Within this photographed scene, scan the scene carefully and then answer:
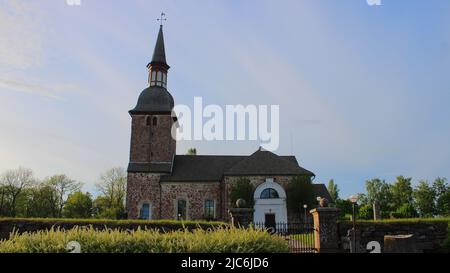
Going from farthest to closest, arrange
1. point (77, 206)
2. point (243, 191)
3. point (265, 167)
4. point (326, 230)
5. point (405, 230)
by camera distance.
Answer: point (77, 206), point (265, 167), point (243, 191), point (405, 230), point (326, 230)

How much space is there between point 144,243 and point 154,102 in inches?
1119

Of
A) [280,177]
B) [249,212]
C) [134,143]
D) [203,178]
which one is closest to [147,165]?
[134,143]

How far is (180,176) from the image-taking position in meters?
31.3

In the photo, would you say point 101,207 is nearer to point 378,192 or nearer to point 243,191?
point 243,191

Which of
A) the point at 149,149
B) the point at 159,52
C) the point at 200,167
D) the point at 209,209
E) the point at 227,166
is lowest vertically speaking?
the point at 209,209

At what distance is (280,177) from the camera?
1137 inches

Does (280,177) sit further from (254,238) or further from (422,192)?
(422,192)

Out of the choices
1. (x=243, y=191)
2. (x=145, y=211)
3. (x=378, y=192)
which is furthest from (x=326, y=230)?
(x=378, y=192)

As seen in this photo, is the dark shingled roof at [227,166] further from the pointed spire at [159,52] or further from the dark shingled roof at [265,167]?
the pointed spire at [159,52]

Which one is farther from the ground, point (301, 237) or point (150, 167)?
point (150, 167)
